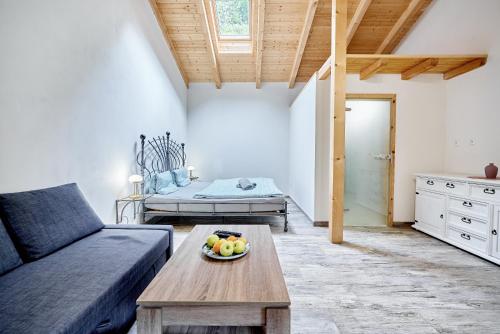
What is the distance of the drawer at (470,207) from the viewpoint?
266 centimetres

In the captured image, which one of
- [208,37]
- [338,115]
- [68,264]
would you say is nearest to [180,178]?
[208,37]

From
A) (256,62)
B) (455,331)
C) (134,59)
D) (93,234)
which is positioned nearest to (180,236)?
(93,234)

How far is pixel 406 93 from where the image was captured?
3850 millimetres

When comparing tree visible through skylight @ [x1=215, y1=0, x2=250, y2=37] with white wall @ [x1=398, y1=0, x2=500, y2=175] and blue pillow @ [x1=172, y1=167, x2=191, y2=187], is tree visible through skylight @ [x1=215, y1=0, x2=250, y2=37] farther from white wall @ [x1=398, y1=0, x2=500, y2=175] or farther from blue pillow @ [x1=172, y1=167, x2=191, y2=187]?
white wall @ [x1=398, y1=0, x2=500, y2=175]

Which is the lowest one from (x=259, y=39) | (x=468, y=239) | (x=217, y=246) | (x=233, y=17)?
(x=468, y=239)

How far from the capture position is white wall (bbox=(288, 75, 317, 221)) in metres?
4.08

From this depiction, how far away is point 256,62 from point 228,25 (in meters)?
0.97

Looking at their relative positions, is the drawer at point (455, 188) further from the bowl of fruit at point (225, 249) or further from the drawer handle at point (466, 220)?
the bowl of fruit at point (225, 249)

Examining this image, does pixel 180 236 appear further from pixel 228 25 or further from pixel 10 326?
pixel 228 25

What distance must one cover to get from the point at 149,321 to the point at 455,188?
3.66 metres

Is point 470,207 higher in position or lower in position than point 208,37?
lower

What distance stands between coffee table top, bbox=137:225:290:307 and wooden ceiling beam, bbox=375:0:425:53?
491cm

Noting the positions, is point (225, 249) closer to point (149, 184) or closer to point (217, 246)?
point (217, 246)

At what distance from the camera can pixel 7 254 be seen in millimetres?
1426
